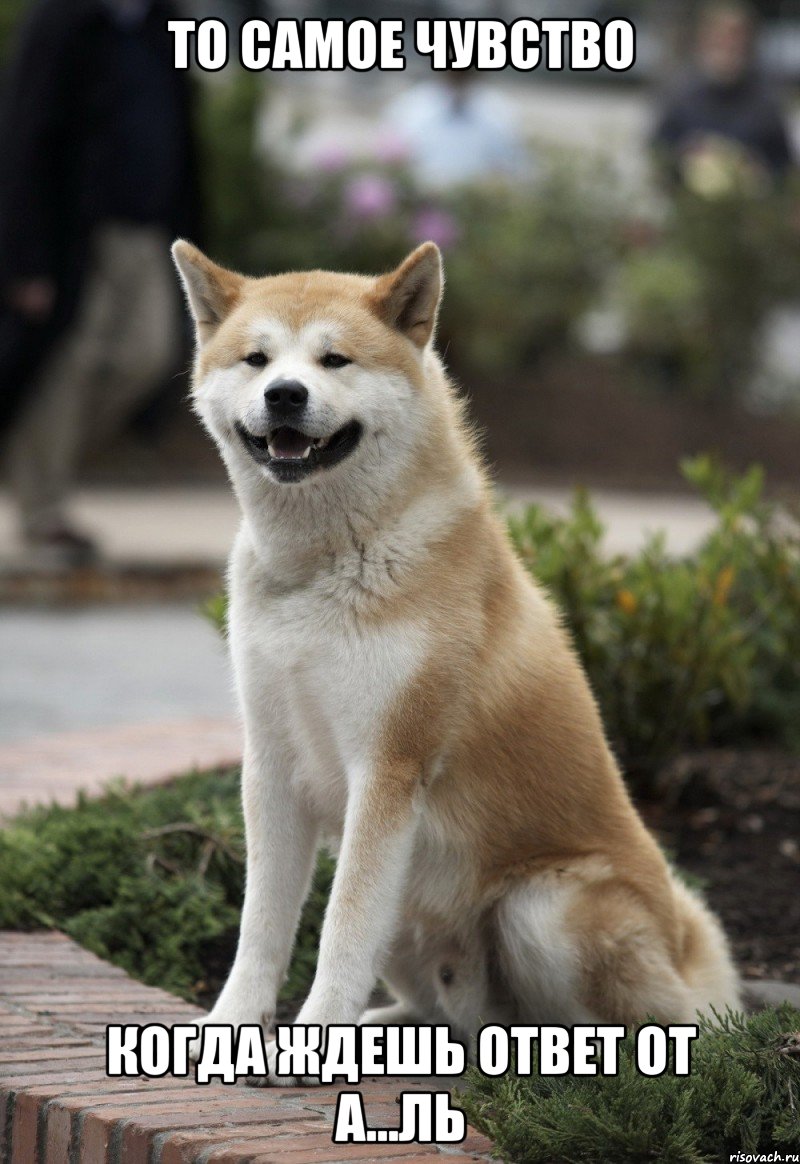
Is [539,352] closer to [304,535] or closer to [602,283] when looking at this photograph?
[602,283]

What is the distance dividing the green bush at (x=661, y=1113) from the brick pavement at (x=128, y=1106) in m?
0.11

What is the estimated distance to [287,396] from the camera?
10.4 ft

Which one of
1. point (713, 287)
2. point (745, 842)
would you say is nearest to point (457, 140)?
point (713, 287)

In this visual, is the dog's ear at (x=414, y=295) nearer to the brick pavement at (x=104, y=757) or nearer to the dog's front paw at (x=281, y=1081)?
the dog's front paw at (x=281, y=1081)

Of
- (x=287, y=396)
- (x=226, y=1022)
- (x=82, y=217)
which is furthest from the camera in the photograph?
(x=82, y=217)

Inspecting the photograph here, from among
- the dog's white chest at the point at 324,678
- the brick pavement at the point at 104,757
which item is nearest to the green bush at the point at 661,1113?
the dog's white chest at the point at 324,678

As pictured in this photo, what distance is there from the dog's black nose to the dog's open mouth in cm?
3

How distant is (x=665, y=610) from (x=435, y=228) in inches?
387

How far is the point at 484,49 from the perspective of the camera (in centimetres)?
585

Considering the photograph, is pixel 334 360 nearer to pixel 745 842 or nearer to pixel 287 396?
pixel 287 396

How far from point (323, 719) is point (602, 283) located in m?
12.2

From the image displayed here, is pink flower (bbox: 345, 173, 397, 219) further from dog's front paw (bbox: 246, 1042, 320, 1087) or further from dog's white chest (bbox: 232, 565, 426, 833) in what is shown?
dog's front paw (bbox: 246, 1042, 320, 1087)

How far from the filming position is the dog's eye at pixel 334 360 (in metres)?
3.29

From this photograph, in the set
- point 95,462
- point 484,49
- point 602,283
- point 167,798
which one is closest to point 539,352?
point 602,283
